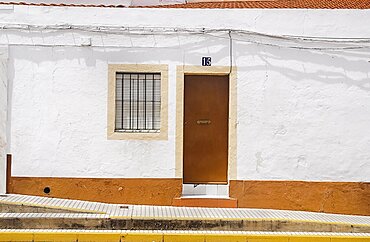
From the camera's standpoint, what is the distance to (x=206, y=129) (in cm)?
1065

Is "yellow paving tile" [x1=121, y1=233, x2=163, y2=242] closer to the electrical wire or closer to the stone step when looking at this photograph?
the stone step

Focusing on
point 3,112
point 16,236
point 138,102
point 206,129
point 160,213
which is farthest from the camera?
point 206,129

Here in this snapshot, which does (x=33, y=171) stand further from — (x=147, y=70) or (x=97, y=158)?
(x=147, y=70)

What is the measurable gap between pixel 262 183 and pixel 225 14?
309cm

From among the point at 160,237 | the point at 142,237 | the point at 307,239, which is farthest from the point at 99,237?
the point at 307,239

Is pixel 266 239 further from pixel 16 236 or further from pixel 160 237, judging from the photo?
pixel 16 236

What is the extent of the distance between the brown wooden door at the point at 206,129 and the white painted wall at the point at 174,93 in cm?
38

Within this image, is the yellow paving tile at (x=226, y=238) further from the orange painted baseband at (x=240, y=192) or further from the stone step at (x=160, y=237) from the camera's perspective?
the orange painted baseband at (x=240, y=192)

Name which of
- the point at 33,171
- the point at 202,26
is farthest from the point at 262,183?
the point at 33,171

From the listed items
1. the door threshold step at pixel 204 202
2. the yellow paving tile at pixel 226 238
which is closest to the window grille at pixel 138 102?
the door threshold step at pixel 204 202

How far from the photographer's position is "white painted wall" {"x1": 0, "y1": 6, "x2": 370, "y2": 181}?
1027 centimetres

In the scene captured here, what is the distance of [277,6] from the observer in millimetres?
10922

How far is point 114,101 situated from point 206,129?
1.76m

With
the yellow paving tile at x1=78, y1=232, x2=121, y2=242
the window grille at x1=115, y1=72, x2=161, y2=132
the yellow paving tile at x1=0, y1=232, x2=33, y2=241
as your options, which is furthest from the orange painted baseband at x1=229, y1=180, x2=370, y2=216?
the yellow paving tile at x1=0, y1=232, x2=33, y2=241
